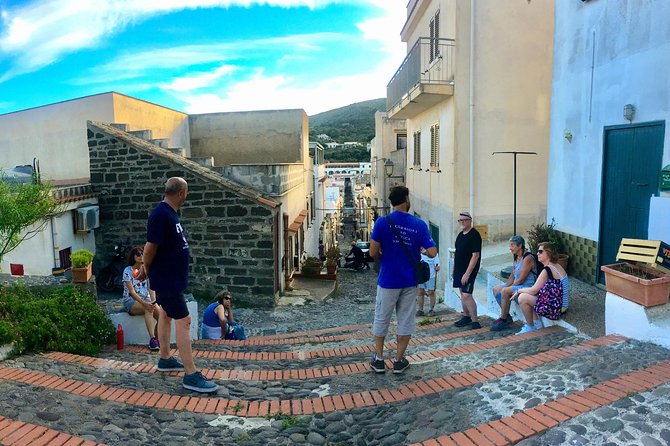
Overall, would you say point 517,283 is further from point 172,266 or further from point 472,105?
point 472,105

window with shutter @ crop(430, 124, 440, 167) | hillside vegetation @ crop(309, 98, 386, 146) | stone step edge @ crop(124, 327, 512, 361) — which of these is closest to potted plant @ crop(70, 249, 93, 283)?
stone step edge @ crop(124, 327, 512, 361)

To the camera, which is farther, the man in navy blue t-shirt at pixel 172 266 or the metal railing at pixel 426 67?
the metal railing at pixel 426 67

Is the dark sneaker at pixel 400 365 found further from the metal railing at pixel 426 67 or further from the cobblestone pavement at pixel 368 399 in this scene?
the metal railing at pixel 426 67

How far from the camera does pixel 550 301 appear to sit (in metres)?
5.72

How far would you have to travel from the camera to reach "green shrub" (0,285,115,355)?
493 centimetres

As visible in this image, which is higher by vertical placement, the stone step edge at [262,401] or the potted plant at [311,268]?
the stone step edge at [262,401]

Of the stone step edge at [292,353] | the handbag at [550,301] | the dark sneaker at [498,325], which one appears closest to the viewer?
the handbag at [550,301]

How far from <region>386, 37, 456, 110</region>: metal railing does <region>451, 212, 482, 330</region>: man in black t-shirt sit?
5975 millimetres

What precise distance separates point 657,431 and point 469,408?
3.90ft

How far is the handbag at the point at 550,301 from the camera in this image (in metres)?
5.70

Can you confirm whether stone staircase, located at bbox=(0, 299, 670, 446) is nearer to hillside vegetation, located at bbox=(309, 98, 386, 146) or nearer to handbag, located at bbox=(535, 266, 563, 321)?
handbag, located at bbox=(535, 266, 563, 321)

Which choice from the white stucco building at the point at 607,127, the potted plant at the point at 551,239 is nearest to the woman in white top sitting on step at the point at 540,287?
the white stucco building at the point at 607,127

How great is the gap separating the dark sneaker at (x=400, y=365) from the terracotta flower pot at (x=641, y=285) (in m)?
2.39

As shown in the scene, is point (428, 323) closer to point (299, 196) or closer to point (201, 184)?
point (201, 184)
